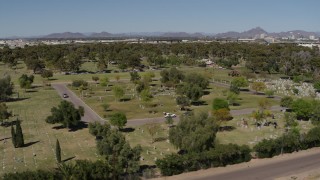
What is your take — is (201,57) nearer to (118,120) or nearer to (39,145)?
(118,120)

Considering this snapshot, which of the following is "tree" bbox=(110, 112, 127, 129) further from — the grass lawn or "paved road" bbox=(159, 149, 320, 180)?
"paved road" bbox=(159, 149, 320, 180)

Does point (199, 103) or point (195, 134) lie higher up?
point (195, 134)

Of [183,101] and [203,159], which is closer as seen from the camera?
[203,159]

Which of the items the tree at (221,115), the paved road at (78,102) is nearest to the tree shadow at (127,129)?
the paved road at (78,102)

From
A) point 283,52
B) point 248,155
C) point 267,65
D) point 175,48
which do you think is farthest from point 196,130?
point 175,48

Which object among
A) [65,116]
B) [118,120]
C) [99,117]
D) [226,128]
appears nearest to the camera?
[118,120]

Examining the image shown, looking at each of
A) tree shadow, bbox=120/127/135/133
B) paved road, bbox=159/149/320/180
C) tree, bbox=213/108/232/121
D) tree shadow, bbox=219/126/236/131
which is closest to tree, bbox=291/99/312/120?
tree shadow, bbox=219/126/236/131

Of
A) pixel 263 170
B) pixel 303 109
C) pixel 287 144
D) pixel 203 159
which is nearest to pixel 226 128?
pixel 303 109
